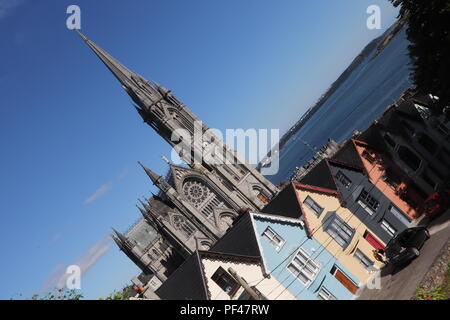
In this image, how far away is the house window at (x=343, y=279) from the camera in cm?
3262

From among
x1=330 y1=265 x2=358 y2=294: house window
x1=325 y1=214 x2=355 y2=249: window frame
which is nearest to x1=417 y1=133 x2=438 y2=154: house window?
x1=325 y1=214 x2=355 y2=249: window frame

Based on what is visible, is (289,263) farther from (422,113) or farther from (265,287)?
(422,113)

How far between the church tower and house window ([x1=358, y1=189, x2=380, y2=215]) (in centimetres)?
3689

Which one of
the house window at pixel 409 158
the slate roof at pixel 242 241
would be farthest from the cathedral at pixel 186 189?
the house window at pixel 409 158

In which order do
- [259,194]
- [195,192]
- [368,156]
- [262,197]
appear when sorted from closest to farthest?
1. [368,156]
2. [195,192]
3. [262,197]
4. [259,194]

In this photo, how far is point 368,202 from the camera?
37375 millimetres

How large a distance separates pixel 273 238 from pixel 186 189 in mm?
46017

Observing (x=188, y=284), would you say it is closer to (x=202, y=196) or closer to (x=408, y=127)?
(x=408, y=127)

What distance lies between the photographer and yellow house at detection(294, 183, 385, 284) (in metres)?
33.5

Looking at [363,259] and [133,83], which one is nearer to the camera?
[363,259]

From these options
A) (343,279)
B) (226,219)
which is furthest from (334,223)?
(226,219)
